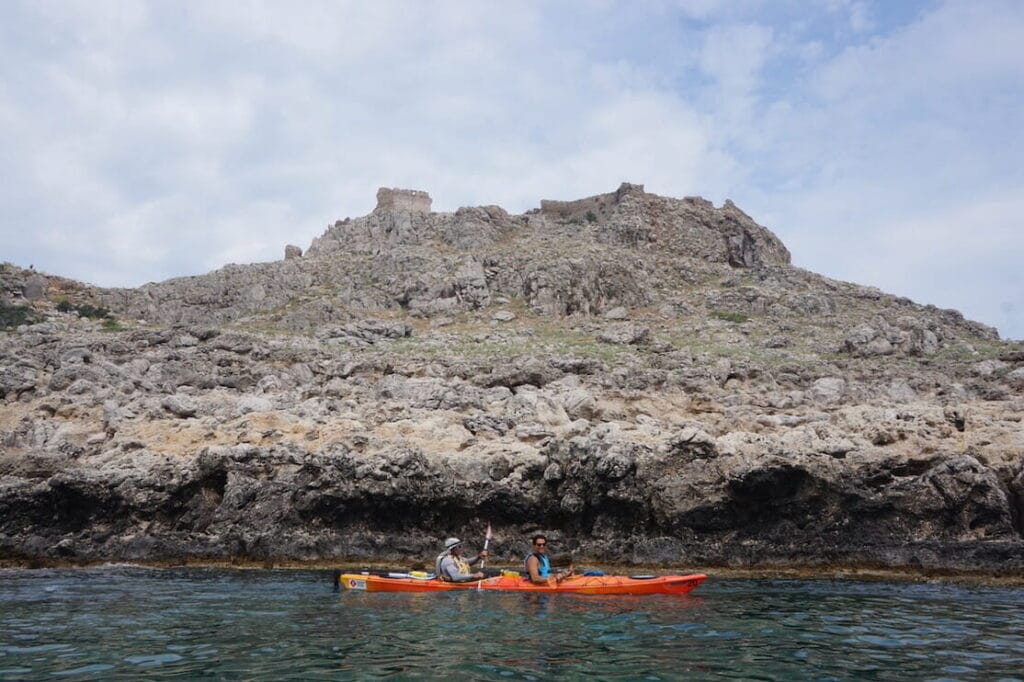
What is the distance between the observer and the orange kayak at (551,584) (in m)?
15.9

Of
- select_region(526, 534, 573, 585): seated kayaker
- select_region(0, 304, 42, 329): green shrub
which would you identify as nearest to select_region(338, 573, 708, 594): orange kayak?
select_region(526, 534, 573, 585): seated kayaker

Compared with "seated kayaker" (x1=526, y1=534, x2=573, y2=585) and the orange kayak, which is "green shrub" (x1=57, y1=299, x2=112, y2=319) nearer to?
the orange kayak

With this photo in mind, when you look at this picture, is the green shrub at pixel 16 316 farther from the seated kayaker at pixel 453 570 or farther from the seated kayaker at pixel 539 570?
the seated kayaker at pixel 539 570

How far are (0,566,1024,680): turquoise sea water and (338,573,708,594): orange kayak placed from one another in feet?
0.98

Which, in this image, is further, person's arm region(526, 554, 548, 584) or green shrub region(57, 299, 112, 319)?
green shrub region(57, 299, 112, 319)

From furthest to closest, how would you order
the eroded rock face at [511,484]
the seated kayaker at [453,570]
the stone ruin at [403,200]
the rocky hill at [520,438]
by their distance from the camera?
1. the stone ruin at [403,200]
2. the rocky hill at [520,438]
3. the eroded rock face at [511,484]
4. the seated kayaker at [453,570]

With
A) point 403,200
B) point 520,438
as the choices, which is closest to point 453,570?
point 520,438

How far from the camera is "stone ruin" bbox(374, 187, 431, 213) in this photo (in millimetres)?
53656

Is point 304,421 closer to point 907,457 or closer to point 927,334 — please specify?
point 907,457

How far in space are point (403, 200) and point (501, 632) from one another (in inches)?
1756

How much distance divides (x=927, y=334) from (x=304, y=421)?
26608 mm

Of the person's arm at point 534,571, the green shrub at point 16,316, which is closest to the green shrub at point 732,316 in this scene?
the person's arm at point 534,571

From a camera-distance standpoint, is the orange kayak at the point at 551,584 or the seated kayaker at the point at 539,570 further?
the seated kayaker at the point at 539,570

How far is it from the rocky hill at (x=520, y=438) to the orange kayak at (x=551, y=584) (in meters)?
3.93
